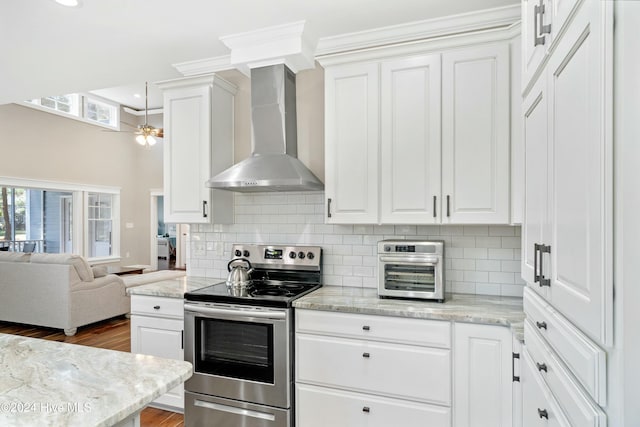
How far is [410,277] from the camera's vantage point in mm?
2533

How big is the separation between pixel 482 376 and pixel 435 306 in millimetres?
441

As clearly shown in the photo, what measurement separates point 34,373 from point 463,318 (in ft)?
6.41

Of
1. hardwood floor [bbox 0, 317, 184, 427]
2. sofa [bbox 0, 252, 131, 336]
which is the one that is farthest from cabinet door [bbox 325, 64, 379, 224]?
sofa [bbox 0, 252, 131, 336]

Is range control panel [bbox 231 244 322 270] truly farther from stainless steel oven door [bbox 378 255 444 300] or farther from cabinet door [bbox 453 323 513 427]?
cabinet door [bbox 453 323 513 427]

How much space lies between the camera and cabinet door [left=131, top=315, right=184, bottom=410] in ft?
9.48

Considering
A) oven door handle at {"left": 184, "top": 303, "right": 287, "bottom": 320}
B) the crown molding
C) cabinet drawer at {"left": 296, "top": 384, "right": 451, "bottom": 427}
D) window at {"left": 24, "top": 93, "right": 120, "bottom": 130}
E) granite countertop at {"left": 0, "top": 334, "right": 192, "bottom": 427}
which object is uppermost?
window at {"left": 24, "top": 93, "right": 120, "bottom": 130}

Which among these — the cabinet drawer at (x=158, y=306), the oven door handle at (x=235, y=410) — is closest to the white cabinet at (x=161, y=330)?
the cabinet drawer at (x=158, y=306)

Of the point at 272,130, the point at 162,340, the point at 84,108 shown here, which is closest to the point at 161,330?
the point at 162,340

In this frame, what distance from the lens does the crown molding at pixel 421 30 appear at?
2.46 m

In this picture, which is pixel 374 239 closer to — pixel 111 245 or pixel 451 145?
pixel 451 145

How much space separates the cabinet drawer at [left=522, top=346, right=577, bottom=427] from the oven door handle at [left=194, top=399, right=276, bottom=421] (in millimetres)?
1532

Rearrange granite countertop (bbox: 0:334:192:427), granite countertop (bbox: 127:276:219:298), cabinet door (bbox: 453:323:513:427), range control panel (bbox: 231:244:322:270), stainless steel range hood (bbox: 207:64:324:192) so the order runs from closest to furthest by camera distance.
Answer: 1. granite countertop (bbox: 0:334:192:427)
2. cabinet door (bbox: 453:323:513:427)
3. stainless steel range hood (bbox: 207:64:324:192)
4. granite countertop (bbox: 127:276:219:298)
5. range control panel (bbox: 231:244:322:270)

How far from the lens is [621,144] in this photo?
751 mm

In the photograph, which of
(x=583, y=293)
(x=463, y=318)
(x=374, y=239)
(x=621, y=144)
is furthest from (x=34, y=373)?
(x=374, y=239)
